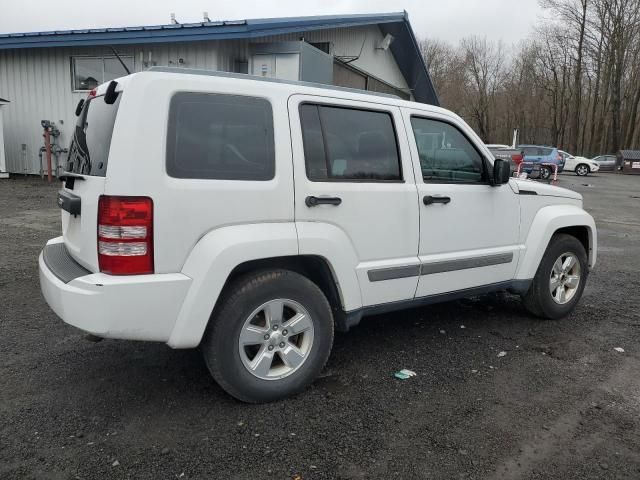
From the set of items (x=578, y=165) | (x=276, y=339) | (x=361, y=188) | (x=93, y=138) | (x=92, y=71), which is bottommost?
(x=276, y=339)

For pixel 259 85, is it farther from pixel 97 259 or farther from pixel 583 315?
pixel 583 315

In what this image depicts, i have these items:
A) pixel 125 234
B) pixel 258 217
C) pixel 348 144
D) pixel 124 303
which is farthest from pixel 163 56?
pixel 124 303

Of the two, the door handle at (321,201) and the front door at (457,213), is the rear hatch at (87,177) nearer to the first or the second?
the door handle at (321,201)

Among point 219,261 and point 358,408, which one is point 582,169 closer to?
point 358,408

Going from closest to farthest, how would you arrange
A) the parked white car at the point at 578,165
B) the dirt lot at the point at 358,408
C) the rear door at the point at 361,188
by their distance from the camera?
the dirt lot at the point at 358,408
the rear door at the point at 361,188
the parked white car at the point at 578,165

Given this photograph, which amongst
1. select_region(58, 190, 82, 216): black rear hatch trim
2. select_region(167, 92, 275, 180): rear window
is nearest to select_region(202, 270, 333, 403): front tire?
select_region(167, 92, 275, 180): rear window

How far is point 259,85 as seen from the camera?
312 cm

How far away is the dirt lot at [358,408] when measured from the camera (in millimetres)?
2629

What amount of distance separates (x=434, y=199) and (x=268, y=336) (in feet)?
5.20

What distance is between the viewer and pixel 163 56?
12.5 meters

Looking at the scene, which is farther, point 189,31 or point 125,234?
point 189,31

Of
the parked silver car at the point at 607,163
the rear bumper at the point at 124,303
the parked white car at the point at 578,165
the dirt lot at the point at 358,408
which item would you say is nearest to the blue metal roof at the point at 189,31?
the dirt lot at the point at 358,408

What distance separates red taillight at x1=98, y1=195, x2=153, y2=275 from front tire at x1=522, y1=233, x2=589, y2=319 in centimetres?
354

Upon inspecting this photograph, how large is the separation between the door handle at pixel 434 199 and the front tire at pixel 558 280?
1.49m
